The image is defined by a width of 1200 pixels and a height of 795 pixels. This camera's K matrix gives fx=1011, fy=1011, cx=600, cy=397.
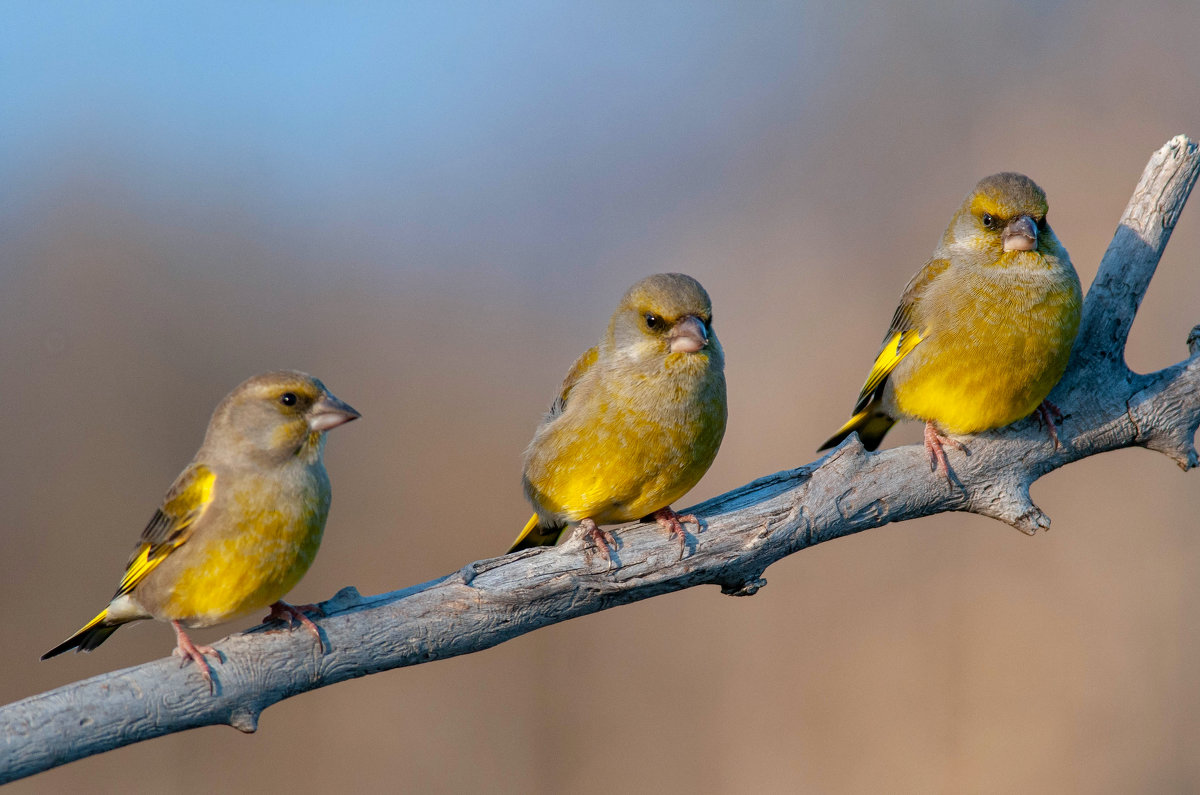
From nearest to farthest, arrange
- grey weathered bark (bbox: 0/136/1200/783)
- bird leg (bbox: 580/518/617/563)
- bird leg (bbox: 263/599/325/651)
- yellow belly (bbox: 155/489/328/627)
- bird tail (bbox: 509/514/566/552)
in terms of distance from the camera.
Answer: grey weathered bark (bbox: 0/136/1200/783) → yellow belly (bbox: 155/489/328/627) → bird leg (bbox: 263/599/325/651) → bird leg (bbox: 580/518/617/563) → bird tail (bbox: 509/514/566/552)

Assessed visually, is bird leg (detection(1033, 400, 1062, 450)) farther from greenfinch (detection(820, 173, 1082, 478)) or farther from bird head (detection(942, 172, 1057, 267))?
bird head (detection(942, 172, 1057, 267))

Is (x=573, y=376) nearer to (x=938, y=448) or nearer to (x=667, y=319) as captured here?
(x=667, y=319)

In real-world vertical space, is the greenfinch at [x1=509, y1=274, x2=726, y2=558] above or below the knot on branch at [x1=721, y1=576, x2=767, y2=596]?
above

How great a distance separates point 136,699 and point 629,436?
7.02 feet

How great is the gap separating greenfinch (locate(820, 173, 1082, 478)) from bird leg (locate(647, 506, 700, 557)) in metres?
1.21

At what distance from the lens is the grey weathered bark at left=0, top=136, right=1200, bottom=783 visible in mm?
3570

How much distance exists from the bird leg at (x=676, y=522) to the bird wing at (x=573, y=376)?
741 mm

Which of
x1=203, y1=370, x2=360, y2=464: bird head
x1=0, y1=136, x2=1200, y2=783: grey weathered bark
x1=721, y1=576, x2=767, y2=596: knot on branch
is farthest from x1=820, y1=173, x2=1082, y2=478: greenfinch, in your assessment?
x1=203, y1=370, x2=360, y2=464: bird head

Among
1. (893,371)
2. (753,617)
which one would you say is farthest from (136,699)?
(753,617)

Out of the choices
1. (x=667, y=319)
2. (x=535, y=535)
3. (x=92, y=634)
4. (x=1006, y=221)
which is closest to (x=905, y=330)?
(x=1006, y=221)

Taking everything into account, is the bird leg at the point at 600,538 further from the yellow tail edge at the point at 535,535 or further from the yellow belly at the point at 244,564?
the yellow belly at the point at 244,564

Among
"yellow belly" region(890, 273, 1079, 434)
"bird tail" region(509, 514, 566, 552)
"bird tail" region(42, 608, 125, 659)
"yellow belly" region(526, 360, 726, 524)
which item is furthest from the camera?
"bird tail" region(509, 514, 566, 552)

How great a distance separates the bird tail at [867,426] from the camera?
545 centimetres

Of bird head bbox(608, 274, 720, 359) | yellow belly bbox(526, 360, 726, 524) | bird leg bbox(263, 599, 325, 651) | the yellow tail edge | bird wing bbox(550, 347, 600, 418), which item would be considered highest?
bird head bbox(608, 274, 720, 359)
